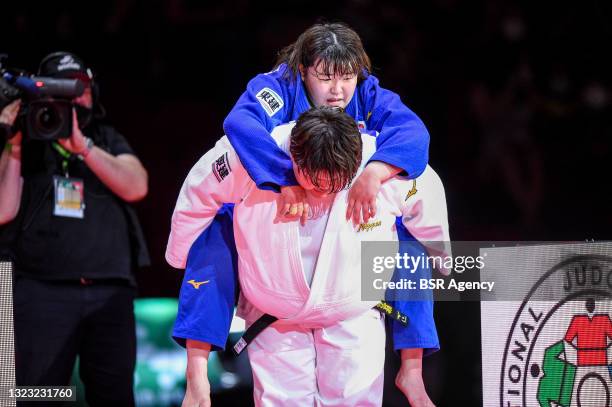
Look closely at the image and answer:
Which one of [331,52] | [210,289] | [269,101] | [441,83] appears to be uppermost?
[441,83]

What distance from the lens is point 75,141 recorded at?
2.90 meters

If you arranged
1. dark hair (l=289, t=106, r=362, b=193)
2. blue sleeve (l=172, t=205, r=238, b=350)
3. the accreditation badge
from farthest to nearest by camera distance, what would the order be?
the accreditation badge → blue sleeve (l=172, t=205, r=238, b=350) → dark hair (l=289, t=106, r=362, b=193)

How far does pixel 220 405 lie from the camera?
3818 millimetres

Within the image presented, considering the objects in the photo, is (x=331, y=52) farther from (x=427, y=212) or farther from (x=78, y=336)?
(x=78, y=336)

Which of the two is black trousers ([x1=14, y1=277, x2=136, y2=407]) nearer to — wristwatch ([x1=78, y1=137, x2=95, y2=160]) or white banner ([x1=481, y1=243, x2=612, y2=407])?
wristwatch ([x1=78, y1=137, x2=95, y2=160])

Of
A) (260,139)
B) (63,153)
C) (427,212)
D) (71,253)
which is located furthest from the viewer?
(63,153)

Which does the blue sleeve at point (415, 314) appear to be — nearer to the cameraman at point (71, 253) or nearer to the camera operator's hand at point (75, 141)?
the cameraman at point (71, 253)

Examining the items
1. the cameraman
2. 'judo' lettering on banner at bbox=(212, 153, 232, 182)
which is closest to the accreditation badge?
the cameraman

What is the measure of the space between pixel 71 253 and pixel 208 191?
955 mm

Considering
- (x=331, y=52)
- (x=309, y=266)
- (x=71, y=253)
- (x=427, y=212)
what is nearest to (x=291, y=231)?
(x=309, y=266)

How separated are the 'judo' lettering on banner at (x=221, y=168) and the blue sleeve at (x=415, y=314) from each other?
1.67 feet

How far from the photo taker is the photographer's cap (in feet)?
9.82

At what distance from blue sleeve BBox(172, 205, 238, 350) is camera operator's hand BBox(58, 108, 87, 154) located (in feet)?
3.03

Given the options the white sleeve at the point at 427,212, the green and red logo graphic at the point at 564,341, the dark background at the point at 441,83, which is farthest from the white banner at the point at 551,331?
the dark background at the point at 441,83
